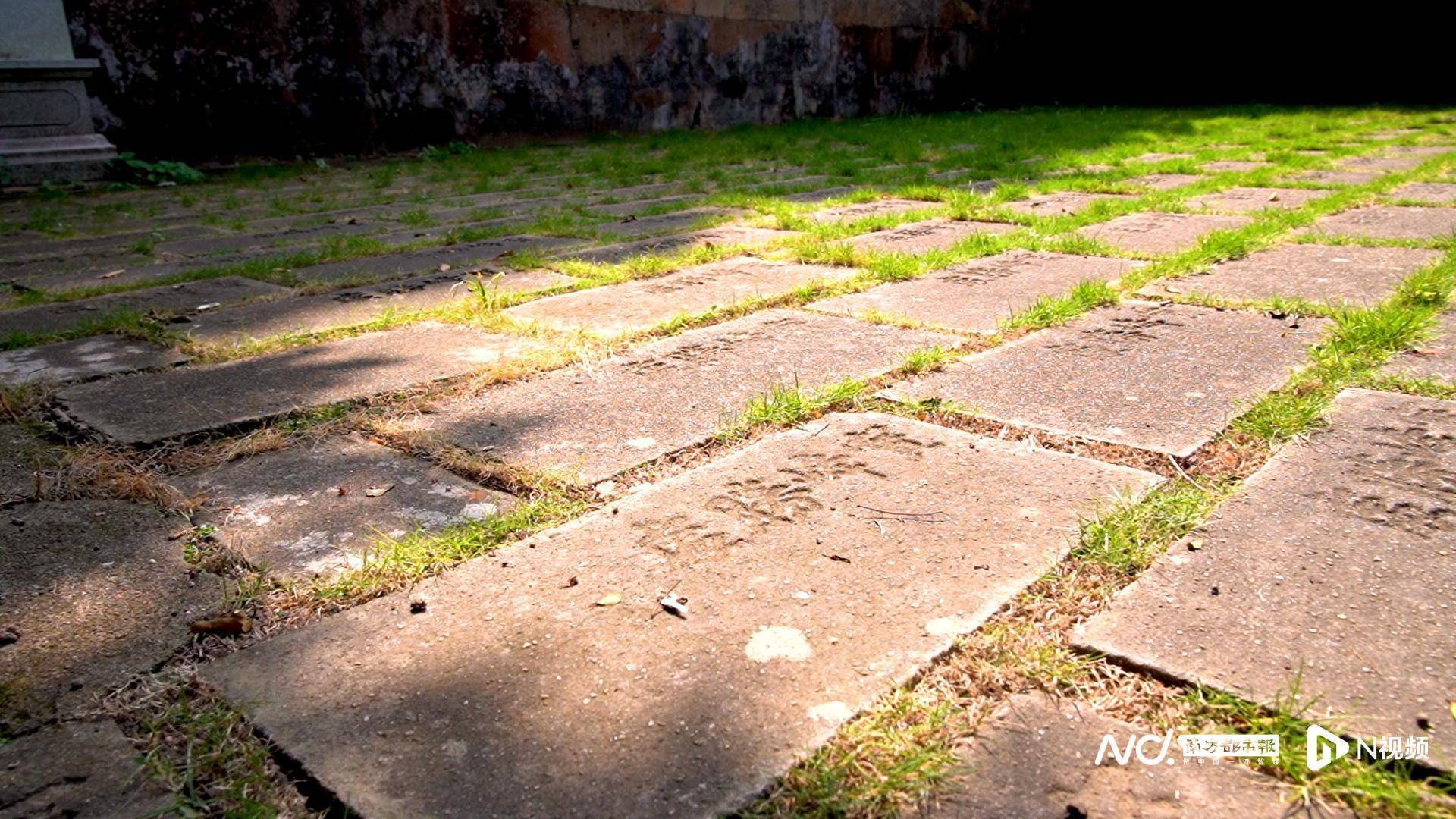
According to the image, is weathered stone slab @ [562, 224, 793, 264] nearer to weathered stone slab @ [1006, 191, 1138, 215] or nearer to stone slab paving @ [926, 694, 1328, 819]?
weathered stone slab @ [1006, 191, 1138, 215]

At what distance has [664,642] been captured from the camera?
3.64 ft

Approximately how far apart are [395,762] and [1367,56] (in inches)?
550

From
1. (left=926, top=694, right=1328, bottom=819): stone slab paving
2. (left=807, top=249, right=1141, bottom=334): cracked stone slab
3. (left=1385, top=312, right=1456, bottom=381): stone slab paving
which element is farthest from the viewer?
(left=807, top=249, right=1141, bottom=334): cracked stone slab

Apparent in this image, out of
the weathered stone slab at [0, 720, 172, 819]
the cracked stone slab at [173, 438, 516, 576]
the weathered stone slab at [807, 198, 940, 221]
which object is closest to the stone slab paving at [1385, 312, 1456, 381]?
the cracked stone slab at [173, 438, 516, 576]

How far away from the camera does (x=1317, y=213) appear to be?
3846 mm

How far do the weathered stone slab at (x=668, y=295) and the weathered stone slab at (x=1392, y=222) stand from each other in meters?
1.84

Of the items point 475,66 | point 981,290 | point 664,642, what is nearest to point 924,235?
point 981,290

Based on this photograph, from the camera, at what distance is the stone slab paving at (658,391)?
1688 mm

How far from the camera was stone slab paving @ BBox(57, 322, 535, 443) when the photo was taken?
1828 mm

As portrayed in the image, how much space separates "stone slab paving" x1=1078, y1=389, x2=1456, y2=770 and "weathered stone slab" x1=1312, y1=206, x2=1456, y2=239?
230cm

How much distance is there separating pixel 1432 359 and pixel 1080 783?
1627mm

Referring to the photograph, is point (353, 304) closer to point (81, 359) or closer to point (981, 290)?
point (81, 359)

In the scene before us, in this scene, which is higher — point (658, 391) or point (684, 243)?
point (684, 243)

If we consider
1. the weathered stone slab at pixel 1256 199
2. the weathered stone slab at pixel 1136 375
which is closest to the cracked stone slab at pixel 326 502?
the weathered stone slab at pixel 1136 375
